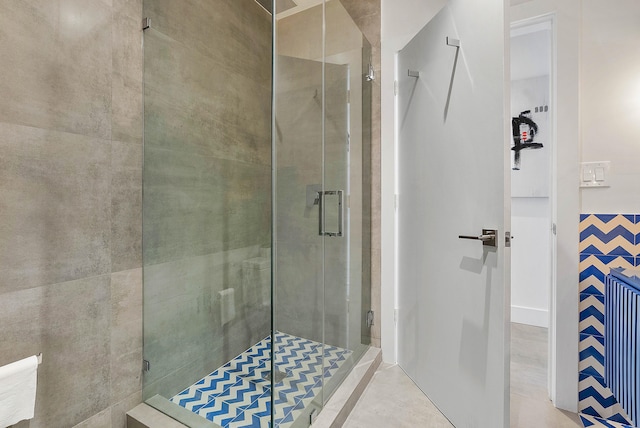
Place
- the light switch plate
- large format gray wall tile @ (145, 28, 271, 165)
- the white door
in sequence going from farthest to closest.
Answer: the light switch plate, large format gray wall tile @ (145, 28, 271, 165), the white door

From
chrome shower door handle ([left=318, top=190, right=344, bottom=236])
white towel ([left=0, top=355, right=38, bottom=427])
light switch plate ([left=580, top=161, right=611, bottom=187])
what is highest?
light switch plate ([left=580, top=161, right=611, bottom=187])

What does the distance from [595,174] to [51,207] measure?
2470mm

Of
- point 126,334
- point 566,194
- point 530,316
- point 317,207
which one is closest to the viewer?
point 126,334

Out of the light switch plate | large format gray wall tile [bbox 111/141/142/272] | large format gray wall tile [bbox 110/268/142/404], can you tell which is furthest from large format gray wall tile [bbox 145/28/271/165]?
the light switch plate

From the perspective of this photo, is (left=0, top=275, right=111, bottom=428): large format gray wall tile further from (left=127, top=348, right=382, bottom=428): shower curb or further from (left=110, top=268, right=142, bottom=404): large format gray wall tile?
(left=127, top=348, right=382, bottom=428): shower curb

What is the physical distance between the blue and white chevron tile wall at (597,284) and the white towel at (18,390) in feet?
7.87

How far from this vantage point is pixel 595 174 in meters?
1.60

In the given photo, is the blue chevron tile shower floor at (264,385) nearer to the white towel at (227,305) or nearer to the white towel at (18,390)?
the white towel at (227,305)

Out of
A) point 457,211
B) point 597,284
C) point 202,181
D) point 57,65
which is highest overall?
point 57,65

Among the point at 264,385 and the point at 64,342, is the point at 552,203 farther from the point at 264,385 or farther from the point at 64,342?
the point at 64,342

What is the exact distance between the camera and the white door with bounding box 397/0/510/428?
1.23m

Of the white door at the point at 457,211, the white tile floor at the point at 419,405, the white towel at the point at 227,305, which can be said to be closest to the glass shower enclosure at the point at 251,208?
the white towel at the point at 227,305

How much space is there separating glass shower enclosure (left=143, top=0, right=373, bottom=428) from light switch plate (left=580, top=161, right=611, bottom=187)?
3.84ft

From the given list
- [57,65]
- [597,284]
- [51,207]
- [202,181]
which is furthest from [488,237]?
[57,65]
